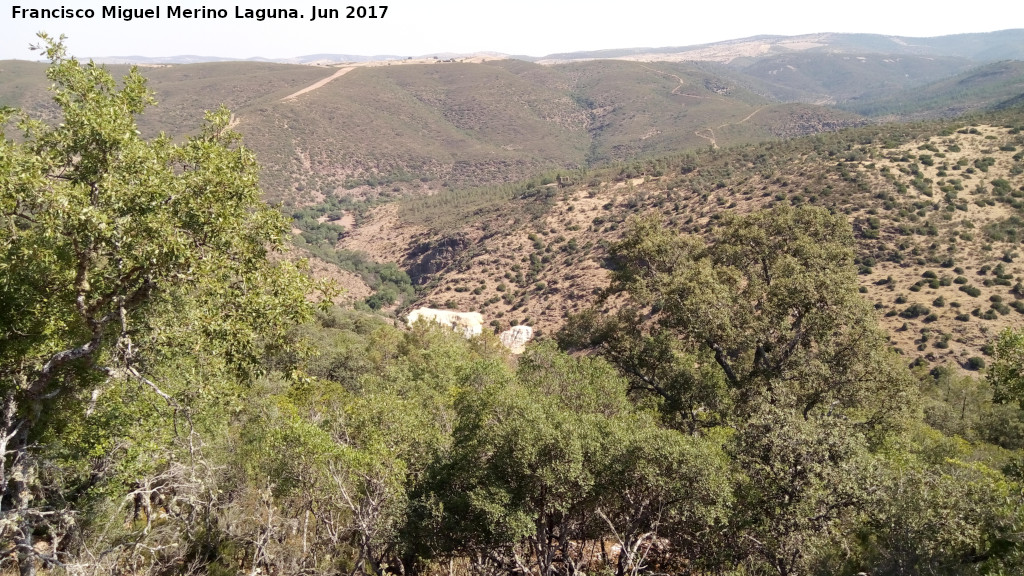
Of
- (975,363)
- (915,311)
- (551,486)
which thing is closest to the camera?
(551,486)

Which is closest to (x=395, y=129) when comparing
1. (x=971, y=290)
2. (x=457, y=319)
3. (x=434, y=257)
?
(x=434, y=257)

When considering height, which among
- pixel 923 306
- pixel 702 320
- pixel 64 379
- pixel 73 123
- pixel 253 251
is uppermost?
pixel 73 123

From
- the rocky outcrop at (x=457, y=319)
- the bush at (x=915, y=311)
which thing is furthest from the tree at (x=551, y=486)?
the rocky outcrop at (x=457, y=319)

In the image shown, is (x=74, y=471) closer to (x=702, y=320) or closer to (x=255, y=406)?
(x=255, y=406)

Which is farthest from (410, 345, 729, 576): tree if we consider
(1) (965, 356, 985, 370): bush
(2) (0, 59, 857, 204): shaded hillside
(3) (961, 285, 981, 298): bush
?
(2) (0, 59, 857, 204): shaded hillside

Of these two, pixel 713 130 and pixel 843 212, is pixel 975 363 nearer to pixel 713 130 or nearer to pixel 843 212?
pixel 843 212

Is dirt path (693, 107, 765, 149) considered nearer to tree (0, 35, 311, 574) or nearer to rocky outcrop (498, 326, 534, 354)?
rocky outcrop (498, 326, 534, 354)

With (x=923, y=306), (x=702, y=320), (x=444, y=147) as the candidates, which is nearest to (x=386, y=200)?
(x=444, y=147)
